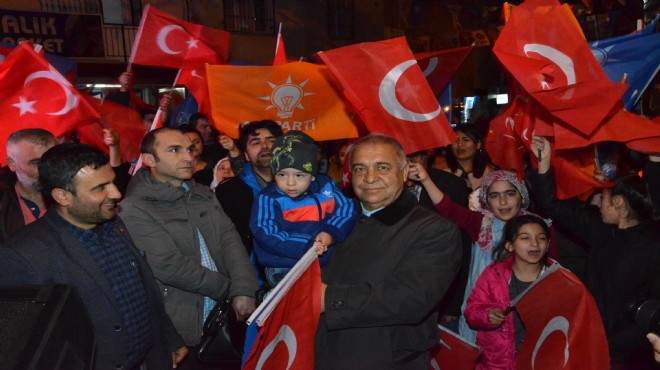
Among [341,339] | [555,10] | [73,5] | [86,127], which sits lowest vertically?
[341,339]

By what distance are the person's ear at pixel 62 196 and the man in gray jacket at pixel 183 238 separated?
725mm

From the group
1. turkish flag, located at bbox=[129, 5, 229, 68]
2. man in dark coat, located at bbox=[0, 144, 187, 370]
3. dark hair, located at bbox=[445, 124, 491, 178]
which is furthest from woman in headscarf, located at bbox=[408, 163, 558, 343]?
turkish flag, located at bbox=[129, 5, 229, 68]

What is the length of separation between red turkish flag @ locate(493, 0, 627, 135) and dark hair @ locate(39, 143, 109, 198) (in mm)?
3199

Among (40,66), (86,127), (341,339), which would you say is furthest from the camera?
(86,127)

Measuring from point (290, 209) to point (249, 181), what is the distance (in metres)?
1.13

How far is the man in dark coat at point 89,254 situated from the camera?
2.71m

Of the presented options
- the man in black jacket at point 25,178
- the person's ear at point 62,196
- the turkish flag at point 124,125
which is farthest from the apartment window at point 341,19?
the person's ear at point 62,196

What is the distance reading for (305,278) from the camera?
257cm

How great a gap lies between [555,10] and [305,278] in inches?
134

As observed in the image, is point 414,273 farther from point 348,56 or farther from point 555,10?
point 555,10

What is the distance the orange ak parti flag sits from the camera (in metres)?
5.60

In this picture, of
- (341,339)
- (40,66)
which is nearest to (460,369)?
(341,339)

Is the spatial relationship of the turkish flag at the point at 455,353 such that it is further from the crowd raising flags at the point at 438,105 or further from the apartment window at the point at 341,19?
the apartment window at the point at 341,19

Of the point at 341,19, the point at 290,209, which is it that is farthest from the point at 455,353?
the point at 341,19
